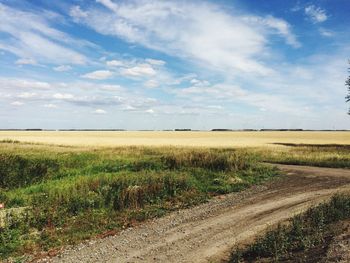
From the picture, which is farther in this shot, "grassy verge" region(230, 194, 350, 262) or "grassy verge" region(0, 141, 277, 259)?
"grassy verge" region(0, 141, 277, 259)

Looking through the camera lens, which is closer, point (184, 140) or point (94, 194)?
point (94, 194)

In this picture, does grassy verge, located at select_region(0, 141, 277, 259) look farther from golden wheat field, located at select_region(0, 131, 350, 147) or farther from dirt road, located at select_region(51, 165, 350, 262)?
golden wheat field, located at select_region(0, 131, 350, 147)

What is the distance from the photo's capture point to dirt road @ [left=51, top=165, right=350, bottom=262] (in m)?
10.5

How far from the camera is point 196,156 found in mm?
29453

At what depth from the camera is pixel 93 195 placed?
56.2ft

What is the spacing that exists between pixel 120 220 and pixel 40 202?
4.29 metres

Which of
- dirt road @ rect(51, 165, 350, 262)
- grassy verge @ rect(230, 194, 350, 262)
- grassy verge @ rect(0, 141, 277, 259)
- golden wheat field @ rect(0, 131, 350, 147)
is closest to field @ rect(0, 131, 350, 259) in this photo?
grassy verge @ rect(0, 141, 277, 259)

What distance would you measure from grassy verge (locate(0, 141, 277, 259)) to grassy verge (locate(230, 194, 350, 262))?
539 centimetres

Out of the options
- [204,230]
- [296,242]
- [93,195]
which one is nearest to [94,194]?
[93,195]

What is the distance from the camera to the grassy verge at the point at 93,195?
42.2 ft

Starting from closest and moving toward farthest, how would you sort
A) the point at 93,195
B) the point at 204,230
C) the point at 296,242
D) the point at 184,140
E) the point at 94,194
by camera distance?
1. the point at 296,242
2. the point at 204,230
3. the point at 93,195
4. the point at 94,194
5. the point at 184,140

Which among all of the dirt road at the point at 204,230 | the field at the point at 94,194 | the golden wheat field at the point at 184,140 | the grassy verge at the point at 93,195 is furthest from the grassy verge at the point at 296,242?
the golden wheat field at the point at 184,140

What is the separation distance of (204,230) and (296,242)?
331 cm

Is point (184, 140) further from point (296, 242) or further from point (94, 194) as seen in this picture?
point (296, 242)
